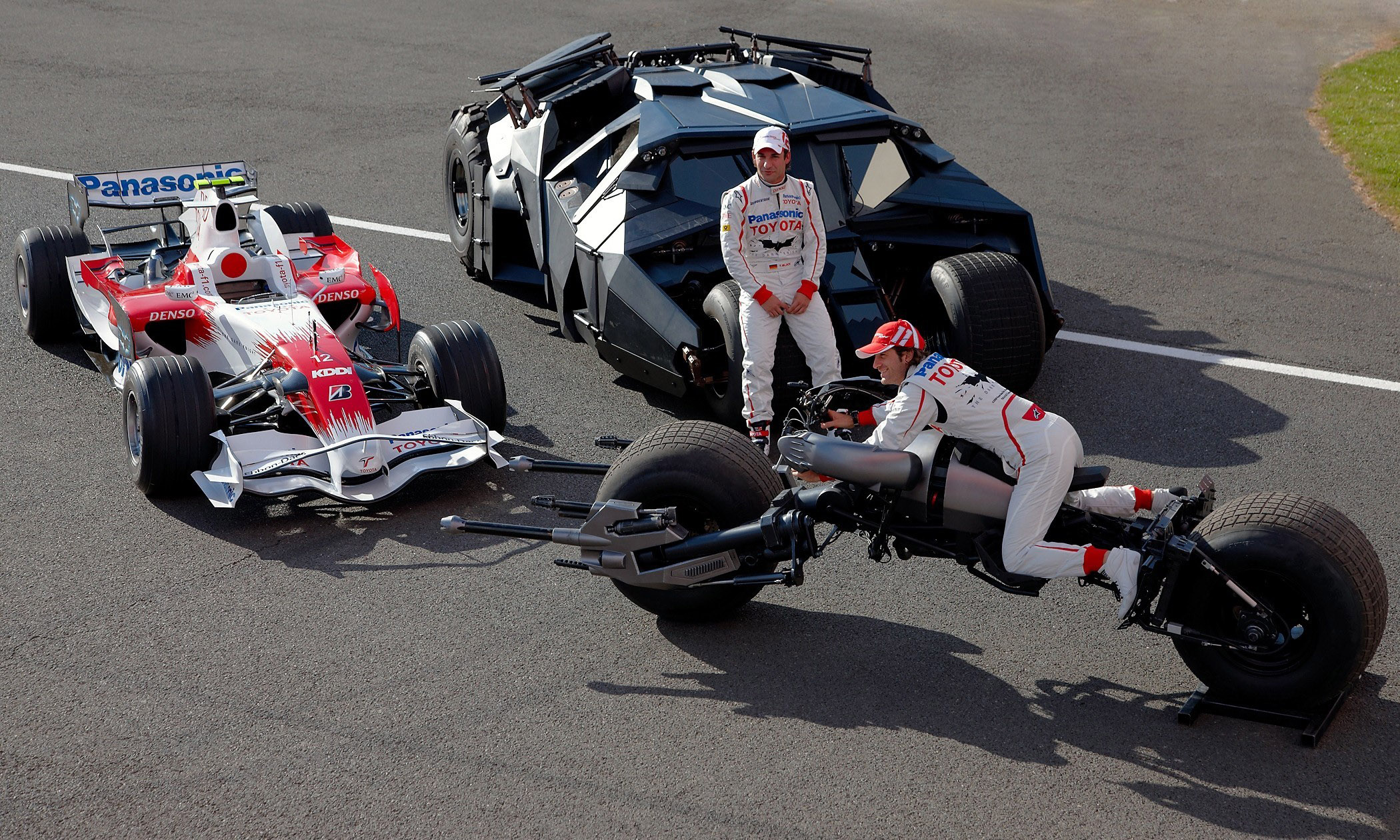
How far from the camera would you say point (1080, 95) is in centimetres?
1728

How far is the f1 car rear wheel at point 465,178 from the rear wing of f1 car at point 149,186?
191 cm

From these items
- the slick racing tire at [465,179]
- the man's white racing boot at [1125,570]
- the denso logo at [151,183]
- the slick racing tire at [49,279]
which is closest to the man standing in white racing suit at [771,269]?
the man's white racing boot at [1125,570]

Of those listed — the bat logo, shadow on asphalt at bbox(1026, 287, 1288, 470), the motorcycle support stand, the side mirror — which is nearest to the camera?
the motorcycle support stand

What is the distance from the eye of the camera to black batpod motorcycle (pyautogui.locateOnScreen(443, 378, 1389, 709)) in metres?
5.28

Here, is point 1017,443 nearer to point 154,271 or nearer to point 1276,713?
point 1276,713

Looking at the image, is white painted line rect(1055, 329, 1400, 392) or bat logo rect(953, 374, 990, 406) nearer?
bat logo rect(953, 374, 990, 406)

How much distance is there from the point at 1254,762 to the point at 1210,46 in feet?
55.2

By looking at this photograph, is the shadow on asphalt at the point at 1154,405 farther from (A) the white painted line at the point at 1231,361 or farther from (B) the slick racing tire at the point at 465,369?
(B) the slick racing tire at the point at 465,369

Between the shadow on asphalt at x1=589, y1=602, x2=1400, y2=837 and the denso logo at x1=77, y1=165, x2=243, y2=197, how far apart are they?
5.75 meters

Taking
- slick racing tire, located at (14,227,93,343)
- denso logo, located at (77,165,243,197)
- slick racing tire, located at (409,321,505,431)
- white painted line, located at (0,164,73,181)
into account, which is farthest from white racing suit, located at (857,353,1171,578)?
white painted line, located at (0,164,73,181)

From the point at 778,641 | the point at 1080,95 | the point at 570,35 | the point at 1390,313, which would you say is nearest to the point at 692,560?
the point at 778,641

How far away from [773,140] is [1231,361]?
4.11 metres

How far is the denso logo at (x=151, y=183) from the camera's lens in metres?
9.73

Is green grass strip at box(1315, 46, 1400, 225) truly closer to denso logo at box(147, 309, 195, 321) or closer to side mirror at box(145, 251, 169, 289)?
denso logo at box(147, 309, 195, 321)
